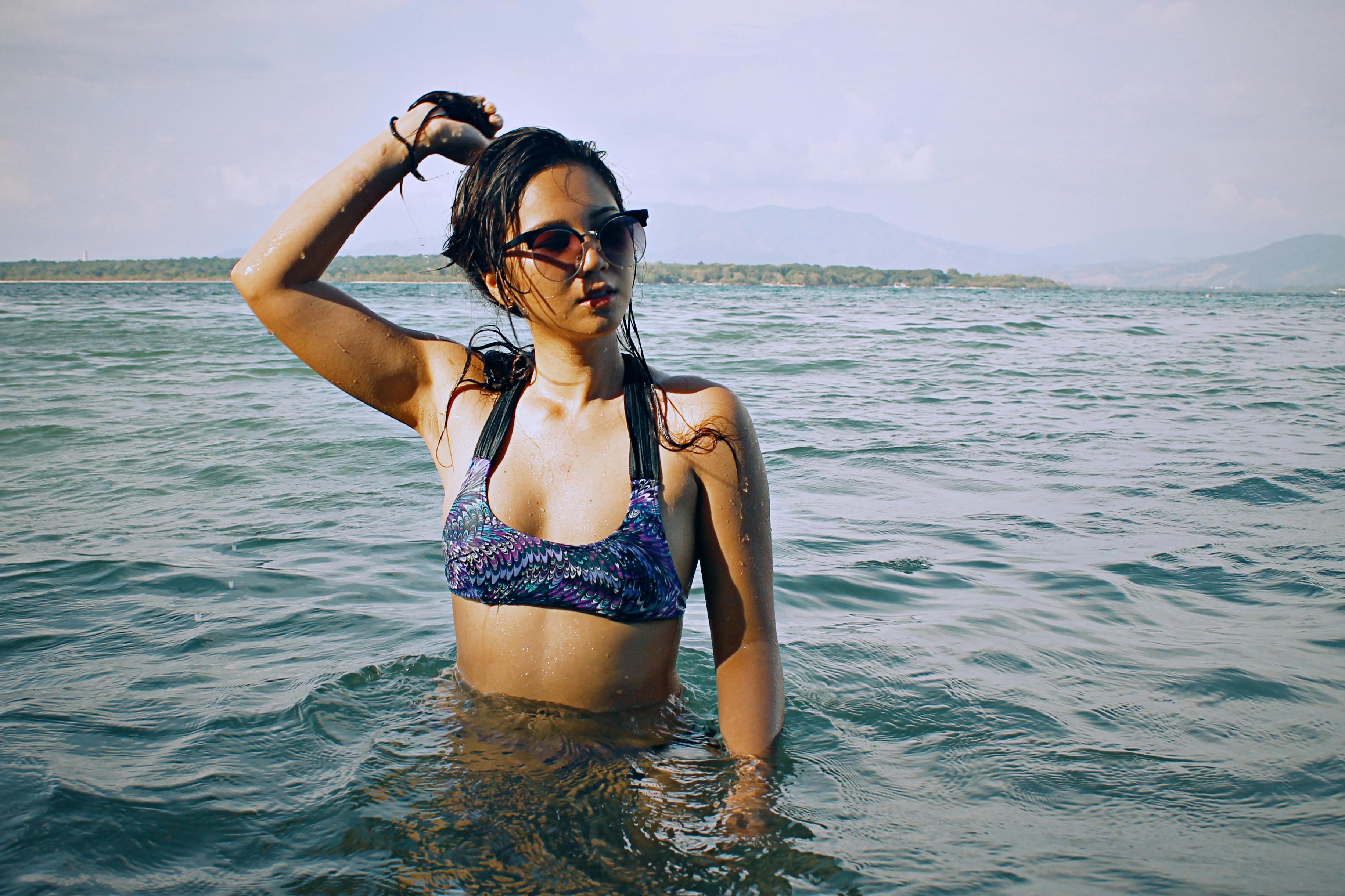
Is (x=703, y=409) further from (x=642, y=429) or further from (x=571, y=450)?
(x=571, y=450)

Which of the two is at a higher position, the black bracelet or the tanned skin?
the black bracelet

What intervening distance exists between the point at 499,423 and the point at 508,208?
52 centimetres

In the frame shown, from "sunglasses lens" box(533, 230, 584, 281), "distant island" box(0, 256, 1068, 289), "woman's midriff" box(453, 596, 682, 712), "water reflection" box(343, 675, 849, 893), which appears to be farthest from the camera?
"distant island" box(0, 256, 1068, 289)

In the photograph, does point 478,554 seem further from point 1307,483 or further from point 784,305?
point 784,305

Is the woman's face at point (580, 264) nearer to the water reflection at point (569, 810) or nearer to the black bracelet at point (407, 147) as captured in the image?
the black bracelet at point (407, 147)

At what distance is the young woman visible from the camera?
219 centimetres

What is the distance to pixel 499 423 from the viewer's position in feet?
7.74

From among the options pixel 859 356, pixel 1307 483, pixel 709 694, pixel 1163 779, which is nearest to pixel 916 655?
pixel 709 694

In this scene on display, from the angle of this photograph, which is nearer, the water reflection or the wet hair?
the water reflection

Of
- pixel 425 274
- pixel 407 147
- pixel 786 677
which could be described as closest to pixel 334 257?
pixel 407 147

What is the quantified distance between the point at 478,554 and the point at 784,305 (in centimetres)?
4029

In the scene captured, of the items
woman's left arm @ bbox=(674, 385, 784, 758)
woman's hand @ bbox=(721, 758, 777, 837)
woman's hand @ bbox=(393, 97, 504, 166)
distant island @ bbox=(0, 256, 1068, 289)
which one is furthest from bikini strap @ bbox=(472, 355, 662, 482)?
distant island @ bbox=(0, 256, 1068, 289)

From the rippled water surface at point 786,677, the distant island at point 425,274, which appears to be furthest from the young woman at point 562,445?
the distant island at point 425,274

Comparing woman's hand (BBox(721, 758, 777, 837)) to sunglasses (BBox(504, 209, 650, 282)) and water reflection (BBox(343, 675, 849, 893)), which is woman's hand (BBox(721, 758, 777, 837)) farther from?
sunglasses (BBox(504, 209, 650, 282))
